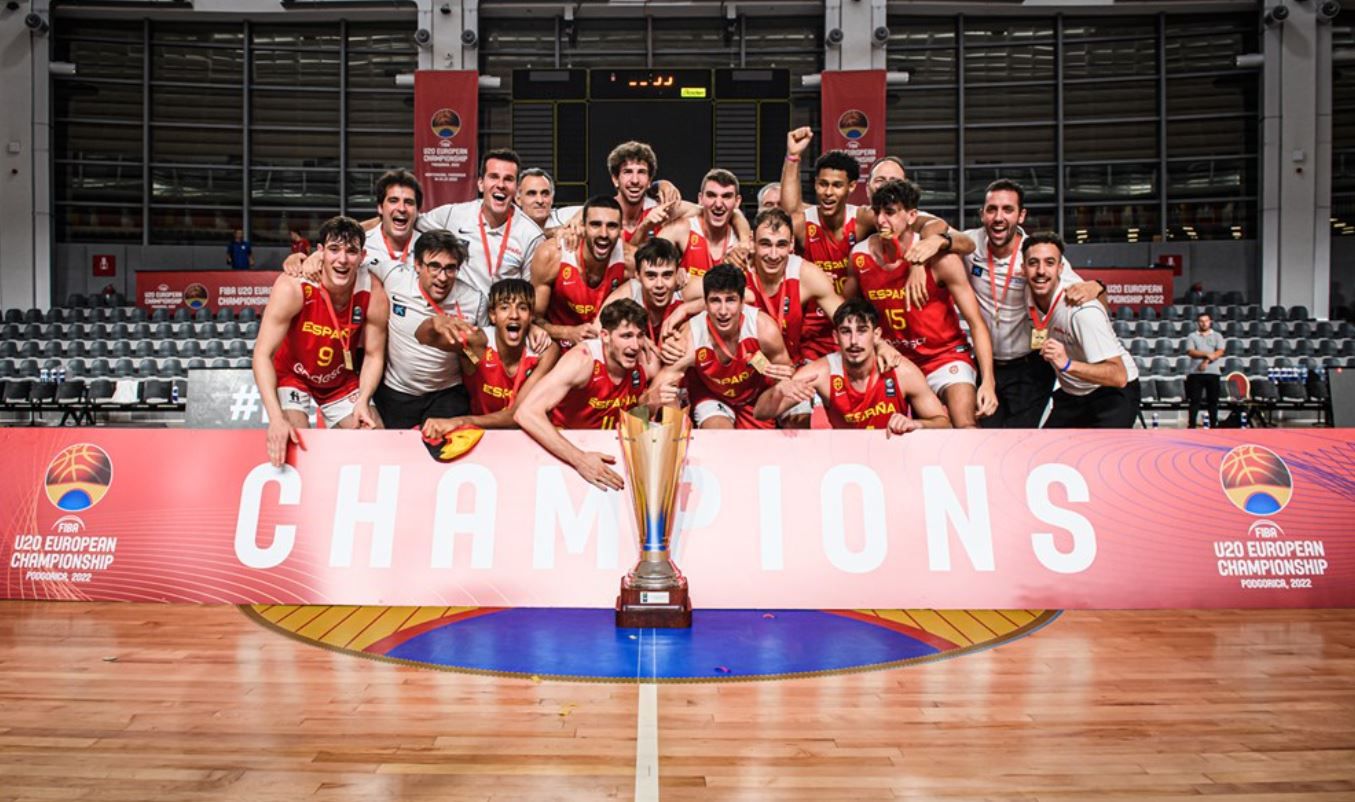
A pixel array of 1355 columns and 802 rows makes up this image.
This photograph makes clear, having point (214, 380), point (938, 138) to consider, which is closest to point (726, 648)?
point (214, 380)

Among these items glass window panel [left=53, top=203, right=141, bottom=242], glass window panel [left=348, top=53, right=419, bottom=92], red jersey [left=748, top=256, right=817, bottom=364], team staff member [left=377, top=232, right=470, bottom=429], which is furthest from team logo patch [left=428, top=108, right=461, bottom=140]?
red jersey [left=748, top=256, right=817, bottom=364]

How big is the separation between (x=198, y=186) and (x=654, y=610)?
19191 mm

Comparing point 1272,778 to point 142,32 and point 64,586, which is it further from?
point 142,32

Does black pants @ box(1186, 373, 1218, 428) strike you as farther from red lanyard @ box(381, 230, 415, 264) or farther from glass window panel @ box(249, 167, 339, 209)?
glass window panel @ box(249, 167, 339, 209)

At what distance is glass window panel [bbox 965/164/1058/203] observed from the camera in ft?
64.2

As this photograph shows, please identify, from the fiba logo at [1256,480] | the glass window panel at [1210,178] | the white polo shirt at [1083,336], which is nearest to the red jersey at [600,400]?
the white polo shirt at [1083,336]

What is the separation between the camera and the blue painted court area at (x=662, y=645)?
3656 millimetres

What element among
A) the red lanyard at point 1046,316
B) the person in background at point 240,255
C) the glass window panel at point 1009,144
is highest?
the glass window panel at point 1009,144

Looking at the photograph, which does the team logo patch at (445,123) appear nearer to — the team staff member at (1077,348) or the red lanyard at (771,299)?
the red lanyard at (771,299)

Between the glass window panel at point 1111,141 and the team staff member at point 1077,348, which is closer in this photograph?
the team staff member at point 1077,348

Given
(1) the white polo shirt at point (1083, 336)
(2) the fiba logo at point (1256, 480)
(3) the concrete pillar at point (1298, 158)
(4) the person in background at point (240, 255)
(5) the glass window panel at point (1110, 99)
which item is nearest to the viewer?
(2) the fiba logo at point (1256, 480)

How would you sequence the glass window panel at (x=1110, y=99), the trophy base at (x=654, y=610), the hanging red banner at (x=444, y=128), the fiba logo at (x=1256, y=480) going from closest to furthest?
the trophy base at (x=654, y=610)
the fiba logo at (x=1256, y=480)
the hanging red banner at (x=444, y=128)
the glass window panel at (x=1110, y=99)

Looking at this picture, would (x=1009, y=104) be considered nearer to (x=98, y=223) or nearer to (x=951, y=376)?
(x=951, y=376)

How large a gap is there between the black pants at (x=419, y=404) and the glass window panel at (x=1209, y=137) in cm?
1834
